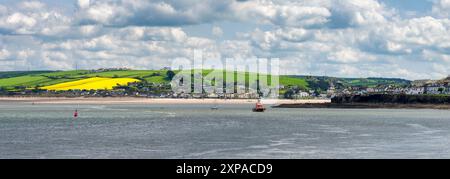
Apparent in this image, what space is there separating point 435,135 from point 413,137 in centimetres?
622

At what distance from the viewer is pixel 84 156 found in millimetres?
60656

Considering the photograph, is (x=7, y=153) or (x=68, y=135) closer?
(x=7, y=153)

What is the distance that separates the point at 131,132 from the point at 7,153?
3191cm

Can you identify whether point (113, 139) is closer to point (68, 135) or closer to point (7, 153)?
point (68, 135)

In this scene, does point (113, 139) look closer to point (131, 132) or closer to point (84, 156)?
point (131, 132)

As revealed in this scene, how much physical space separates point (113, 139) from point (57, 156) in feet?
68.1
